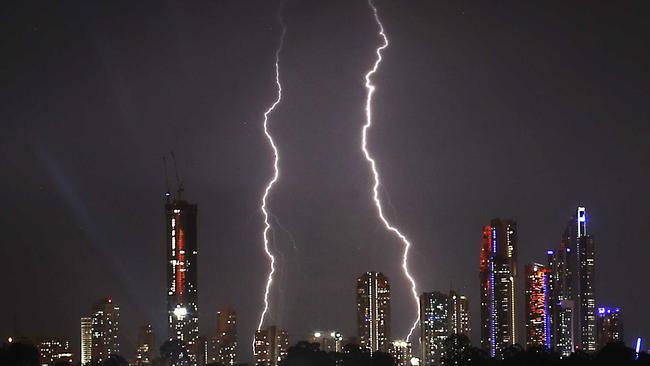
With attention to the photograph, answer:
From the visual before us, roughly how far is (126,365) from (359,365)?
24.2 m

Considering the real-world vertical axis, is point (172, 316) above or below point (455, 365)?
above

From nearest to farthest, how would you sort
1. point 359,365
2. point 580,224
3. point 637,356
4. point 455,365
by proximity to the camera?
point 637,356 → point 455,365 → point 359,365 → point 580,224

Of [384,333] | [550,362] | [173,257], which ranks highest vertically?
[173,257]

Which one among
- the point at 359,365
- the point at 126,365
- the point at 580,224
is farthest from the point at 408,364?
the point at 359,365

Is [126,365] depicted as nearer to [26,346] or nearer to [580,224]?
[26,346]

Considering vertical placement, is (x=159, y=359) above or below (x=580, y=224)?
below

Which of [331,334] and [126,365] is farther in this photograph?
[331,334]

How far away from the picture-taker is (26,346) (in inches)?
3155

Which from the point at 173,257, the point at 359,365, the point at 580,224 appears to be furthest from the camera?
the point at 173,257

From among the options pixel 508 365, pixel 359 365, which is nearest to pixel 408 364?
pixel 359 365

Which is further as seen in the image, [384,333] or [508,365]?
[384,333]

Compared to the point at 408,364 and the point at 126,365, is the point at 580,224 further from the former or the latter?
the point at 126,365

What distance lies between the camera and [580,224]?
15038 cm

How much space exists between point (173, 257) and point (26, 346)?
265 ft
